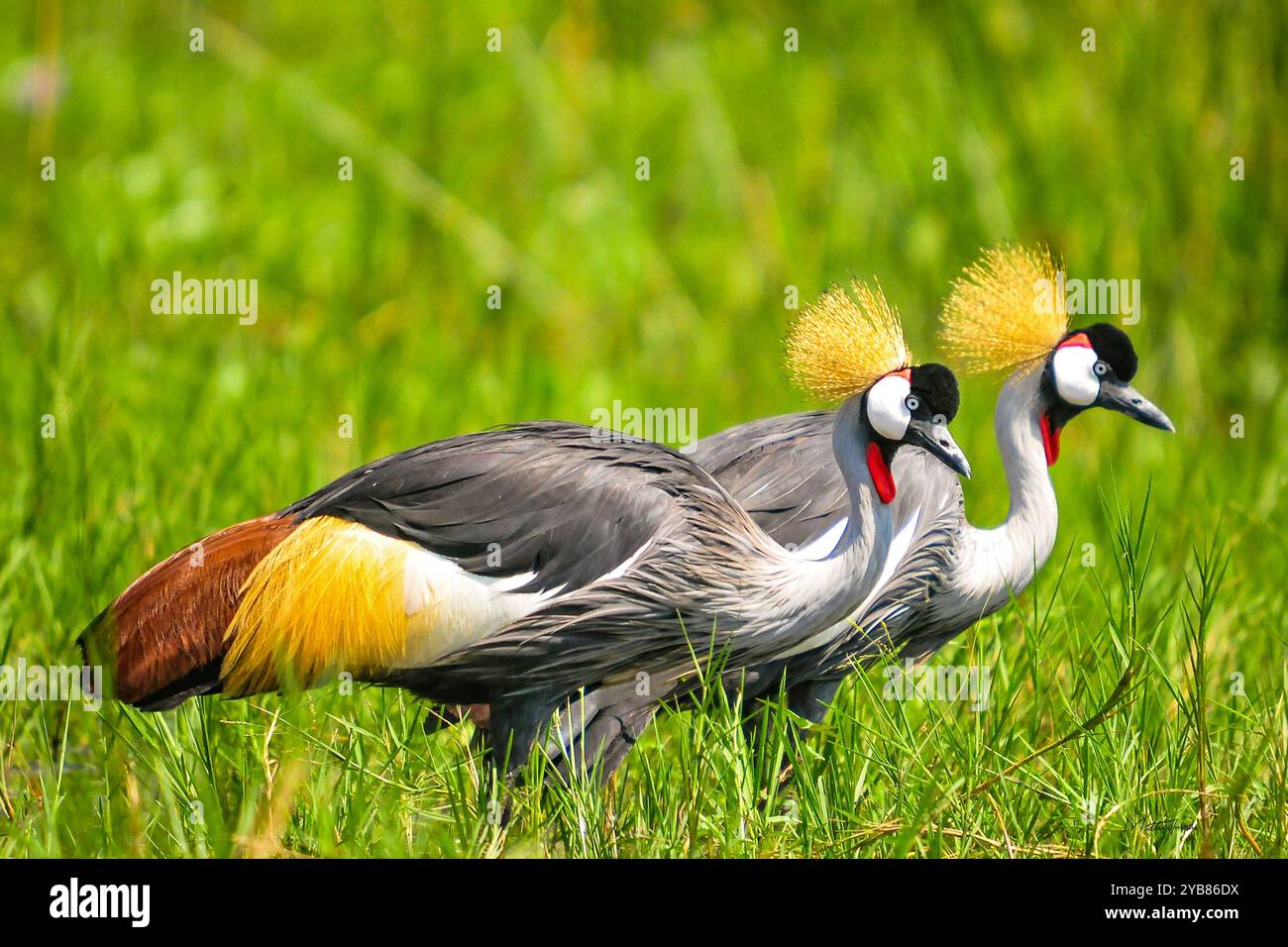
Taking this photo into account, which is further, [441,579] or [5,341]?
[5,341]

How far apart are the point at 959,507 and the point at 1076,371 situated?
34 centimetres

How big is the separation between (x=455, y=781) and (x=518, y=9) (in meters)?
5.69

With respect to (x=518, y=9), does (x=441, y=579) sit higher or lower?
lower

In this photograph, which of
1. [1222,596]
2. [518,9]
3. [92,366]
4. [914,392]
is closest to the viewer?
[914,392]

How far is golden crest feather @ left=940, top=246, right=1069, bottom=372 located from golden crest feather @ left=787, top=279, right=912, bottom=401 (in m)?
0.28

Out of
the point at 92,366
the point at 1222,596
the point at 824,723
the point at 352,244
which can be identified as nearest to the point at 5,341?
the point at 92,366

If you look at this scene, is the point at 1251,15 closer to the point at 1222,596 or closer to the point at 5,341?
the point at 1222,596

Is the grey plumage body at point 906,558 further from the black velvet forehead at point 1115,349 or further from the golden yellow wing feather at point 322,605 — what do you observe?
the golden yellow wing feather at point 322,605

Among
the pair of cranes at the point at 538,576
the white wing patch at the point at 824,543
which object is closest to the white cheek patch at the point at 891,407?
the pair of cranes at the point at 538,576

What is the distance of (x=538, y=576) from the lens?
2.78 meters

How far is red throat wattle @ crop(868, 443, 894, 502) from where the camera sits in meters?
2.81

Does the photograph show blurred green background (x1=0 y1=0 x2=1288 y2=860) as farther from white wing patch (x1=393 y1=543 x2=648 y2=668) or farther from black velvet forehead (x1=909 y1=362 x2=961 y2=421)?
black velvet forehead (x1=909 y1=362 x2=961 y2=421)

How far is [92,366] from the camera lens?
477cm

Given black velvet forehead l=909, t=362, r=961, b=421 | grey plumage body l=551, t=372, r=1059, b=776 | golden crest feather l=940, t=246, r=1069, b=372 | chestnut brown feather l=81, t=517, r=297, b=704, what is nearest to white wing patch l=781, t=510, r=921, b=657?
grey plumage body l=551, t=372, r=1059, b=776
